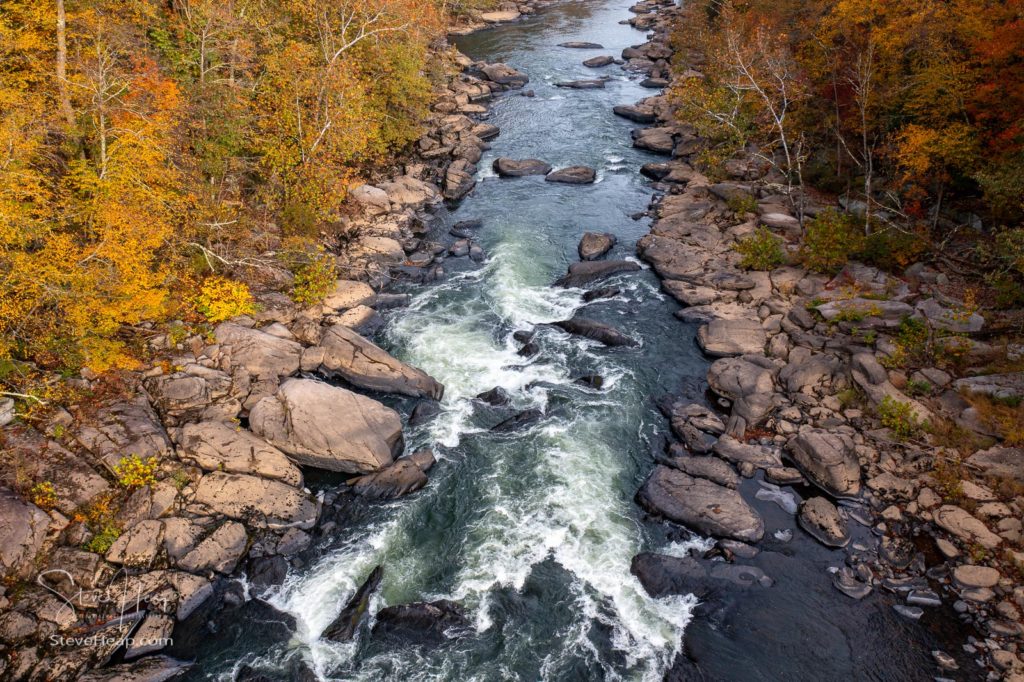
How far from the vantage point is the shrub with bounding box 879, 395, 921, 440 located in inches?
868

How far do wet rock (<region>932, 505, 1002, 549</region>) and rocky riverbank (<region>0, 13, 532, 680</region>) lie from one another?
54.2ft

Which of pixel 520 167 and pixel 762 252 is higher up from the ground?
pixel 520 167

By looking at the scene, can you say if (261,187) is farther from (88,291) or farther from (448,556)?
(448,556)

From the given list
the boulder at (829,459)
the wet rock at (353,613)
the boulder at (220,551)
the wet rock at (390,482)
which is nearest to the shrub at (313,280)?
the wet rock at (390,482)

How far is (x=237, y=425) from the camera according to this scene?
22016 mm

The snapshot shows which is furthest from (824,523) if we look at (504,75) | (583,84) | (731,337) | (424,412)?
(504,75)

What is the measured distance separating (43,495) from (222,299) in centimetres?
1036

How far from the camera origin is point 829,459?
21.2 m

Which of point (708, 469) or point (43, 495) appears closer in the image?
point (43, 495)

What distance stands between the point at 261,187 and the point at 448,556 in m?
22.2

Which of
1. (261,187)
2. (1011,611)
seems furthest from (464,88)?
(1011,611)

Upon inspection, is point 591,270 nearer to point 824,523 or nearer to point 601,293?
point 601,293

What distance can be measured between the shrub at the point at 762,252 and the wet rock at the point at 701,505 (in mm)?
14707

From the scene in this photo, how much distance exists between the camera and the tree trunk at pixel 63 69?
70.9ft
